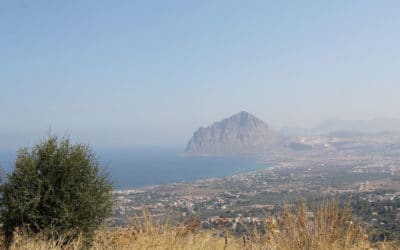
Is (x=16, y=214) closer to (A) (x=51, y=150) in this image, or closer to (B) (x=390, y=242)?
(A) (x=51, y=150)

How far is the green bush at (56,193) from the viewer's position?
30.7 feet

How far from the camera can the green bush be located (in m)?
9.36

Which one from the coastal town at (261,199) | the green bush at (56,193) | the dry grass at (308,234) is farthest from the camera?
the green bush at (56,193)

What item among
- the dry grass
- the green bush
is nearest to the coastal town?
the dry grass

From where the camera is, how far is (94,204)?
1000 cm

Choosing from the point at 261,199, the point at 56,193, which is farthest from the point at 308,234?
the point at 261,199

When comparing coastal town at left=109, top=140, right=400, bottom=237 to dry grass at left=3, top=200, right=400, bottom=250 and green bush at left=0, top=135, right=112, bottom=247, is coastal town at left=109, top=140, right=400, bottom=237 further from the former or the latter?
green bush at left=0, top=135, right=112, bottom=247

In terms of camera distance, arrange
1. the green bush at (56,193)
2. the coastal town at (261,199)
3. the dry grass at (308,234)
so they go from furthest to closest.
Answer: the green bush at (56,193), the coastal town at (261,199), the dry grass at (308,234)

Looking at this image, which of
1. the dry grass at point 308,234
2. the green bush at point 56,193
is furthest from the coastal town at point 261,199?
the green bush at point 56,193

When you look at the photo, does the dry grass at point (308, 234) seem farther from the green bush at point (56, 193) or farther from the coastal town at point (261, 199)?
the green bush at point (56, 193)

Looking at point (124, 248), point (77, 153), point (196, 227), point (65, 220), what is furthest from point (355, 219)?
point (77, 153)

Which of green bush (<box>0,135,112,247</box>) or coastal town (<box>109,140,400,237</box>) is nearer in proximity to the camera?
coastal town (<box>109,140,400,237</box>)

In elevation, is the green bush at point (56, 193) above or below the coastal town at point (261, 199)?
above

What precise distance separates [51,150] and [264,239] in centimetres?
631
